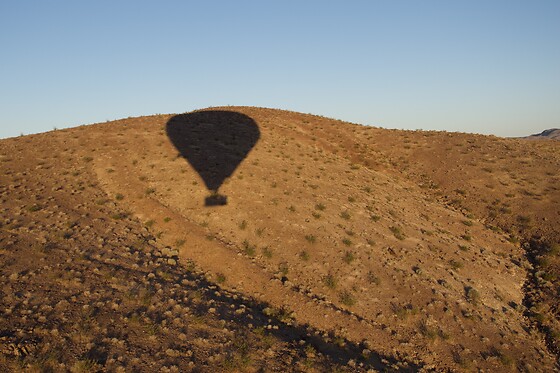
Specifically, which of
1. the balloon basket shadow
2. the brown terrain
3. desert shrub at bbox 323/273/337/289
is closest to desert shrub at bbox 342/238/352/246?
the brown terrain

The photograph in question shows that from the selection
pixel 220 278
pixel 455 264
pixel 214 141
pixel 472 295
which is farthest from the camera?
pixel 214 141

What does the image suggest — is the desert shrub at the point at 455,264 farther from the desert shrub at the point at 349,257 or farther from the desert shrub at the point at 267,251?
the desert shrub at the point at 267,251

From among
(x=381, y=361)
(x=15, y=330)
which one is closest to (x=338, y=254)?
A: (x=381, y=361)

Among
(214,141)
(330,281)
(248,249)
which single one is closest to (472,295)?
(330,281)

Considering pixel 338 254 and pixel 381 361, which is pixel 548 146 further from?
pixel 381 361

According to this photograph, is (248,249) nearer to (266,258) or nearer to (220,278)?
(266,258)

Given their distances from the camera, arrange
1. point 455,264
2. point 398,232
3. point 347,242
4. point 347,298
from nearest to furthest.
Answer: point 347,298, point 455,264, point 347,242, point 398,232

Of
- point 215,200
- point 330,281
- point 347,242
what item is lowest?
point 330,281
